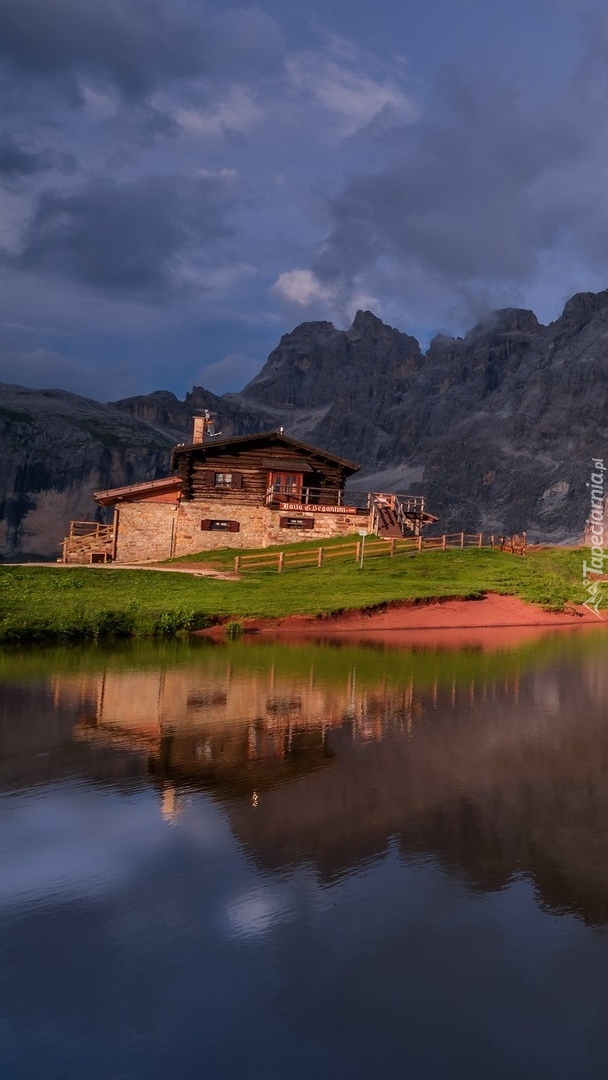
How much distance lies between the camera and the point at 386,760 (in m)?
11.5

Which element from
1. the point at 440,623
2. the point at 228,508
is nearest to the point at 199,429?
the point at 228,508

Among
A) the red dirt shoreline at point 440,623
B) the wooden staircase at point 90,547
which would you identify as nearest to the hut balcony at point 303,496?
the wooden staircase at point 90,547

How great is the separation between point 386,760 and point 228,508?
47.2m

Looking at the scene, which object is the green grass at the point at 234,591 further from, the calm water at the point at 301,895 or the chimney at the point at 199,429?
the chimney at the point at 199,429

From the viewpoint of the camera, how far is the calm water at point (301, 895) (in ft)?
16.9

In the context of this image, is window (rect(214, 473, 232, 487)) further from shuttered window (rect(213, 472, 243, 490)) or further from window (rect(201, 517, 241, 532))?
window (rect(201, 517, 241, 532))

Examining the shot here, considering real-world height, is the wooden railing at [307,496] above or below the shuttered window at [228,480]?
below

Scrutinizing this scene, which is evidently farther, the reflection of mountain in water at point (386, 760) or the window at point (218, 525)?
the window at point (218, 525)

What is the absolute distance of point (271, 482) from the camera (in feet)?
192

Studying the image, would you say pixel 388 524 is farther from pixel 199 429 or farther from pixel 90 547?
pixel 90 547

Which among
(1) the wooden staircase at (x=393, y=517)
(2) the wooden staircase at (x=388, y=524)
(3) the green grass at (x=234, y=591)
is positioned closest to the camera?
(3) the green grass at (x=234, y=591)

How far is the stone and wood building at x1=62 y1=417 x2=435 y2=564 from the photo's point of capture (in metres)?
56.8

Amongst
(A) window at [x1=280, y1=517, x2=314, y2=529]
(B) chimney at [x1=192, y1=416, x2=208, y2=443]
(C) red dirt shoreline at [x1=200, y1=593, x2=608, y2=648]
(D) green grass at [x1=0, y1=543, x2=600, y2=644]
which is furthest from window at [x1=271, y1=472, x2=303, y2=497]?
(C) red dirt shoreline at [x1=200, y1=593, x2=608, y2=648]

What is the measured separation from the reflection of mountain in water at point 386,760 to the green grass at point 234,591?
819cm
